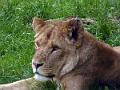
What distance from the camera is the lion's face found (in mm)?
5492

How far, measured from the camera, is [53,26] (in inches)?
220

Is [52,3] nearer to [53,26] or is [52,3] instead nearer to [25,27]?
[25,27]

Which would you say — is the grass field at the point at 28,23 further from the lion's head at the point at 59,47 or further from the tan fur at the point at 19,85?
the lion's head at the point at 59,47

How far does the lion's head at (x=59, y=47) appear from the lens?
18.0 feet

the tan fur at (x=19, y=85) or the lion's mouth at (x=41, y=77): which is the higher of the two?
the lion's mouth at (x=41, y=77)

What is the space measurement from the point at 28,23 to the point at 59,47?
9.16ft

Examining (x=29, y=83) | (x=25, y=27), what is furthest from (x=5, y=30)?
(x=29, y=83)

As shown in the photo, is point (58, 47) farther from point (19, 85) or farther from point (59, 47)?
point (19, 85)

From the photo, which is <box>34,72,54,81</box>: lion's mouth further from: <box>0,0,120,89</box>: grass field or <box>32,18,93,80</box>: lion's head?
<box>0,0,120,89</box>: grass field

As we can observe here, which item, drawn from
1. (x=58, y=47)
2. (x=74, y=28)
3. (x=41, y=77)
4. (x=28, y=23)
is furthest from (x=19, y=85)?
(x=28, y=23)

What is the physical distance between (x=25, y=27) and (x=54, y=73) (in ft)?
8.48

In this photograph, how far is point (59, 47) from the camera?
553cm

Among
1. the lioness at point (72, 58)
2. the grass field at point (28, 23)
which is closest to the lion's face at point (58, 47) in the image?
the lioness at point (72, 58)

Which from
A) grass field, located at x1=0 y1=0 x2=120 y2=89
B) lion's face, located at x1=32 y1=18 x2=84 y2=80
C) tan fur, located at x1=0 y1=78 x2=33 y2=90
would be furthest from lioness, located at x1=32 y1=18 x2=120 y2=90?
grass field, located at x1=0 y1=0 x2=120 y2=89
